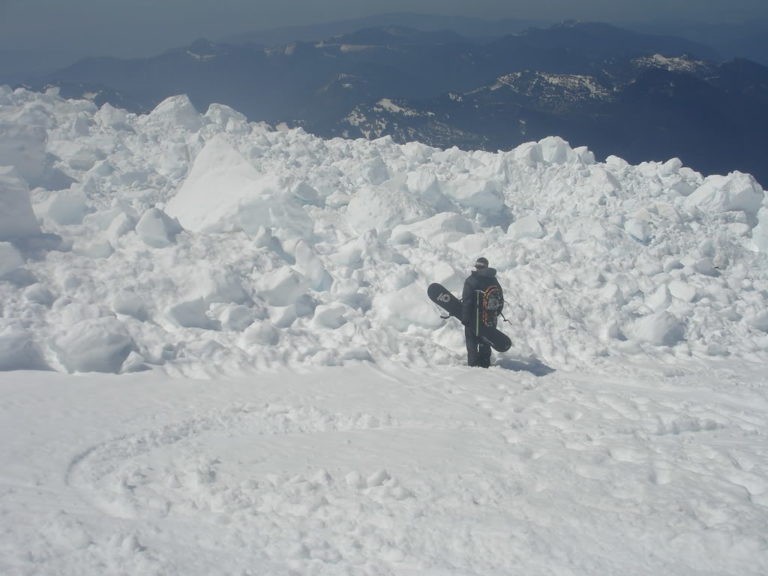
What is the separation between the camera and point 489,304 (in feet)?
22.4

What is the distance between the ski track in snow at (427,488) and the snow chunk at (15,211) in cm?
442

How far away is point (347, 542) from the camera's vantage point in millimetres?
3316

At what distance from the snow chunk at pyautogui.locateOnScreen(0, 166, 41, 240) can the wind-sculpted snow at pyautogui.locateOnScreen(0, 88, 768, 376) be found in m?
0.02

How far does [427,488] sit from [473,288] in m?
3.48

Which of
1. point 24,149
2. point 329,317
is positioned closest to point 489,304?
point 329,317

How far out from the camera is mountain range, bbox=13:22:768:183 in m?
65.2

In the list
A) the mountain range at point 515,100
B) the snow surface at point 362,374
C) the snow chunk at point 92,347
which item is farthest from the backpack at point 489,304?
the mountain range at point 515,100

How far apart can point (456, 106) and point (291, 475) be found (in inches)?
2935

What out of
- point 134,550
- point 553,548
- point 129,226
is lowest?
point 553,548

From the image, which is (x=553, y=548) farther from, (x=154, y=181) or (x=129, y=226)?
(x=154, y=181)

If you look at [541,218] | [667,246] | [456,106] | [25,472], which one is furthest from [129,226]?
[456,106]

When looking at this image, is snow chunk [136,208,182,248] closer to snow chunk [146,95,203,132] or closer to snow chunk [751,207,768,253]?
snow chunk [146,95,203,132]

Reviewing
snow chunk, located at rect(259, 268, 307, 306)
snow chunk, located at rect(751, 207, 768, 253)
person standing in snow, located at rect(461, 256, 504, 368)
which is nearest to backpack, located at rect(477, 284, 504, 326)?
person standing in snow, located at rect(461, 256, 504, 368)

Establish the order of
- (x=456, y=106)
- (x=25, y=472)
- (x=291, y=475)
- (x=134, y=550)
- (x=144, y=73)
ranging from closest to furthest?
(x=134, y=550)
(x=25, y=472)
(x=291, y=475)
(x=456, y=106)
(x=144, y=73)
